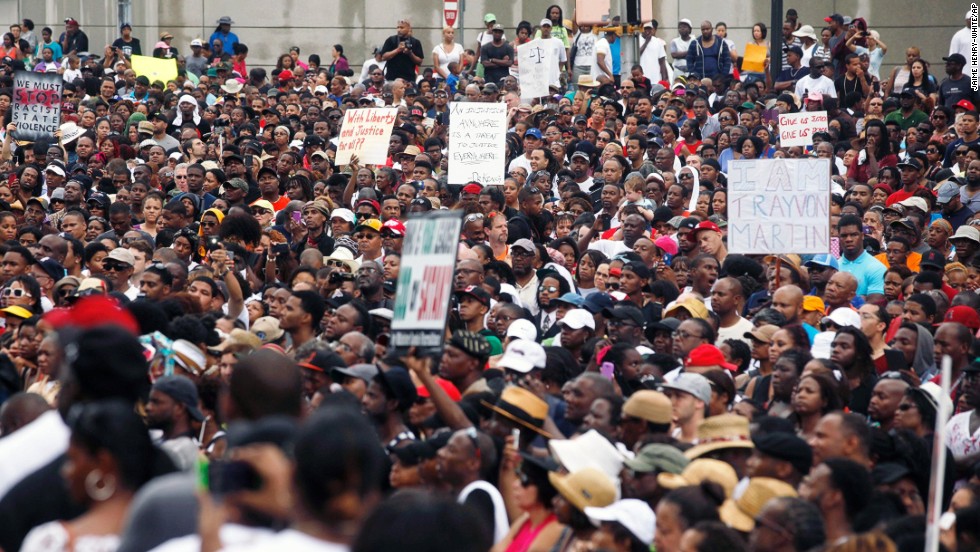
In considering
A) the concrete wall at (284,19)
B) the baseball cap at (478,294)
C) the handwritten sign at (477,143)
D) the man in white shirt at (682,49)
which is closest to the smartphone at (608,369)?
the baseball cap at (478,294)

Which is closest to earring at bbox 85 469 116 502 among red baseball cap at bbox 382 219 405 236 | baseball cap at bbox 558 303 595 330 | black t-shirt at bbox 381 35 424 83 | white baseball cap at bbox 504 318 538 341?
white baseball cap at bbox 504 318 538 341

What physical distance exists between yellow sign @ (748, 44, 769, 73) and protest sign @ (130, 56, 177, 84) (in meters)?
9.16

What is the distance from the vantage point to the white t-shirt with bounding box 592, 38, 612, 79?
82.3ft

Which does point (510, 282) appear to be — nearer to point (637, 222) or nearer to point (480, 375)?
point (637, 222)

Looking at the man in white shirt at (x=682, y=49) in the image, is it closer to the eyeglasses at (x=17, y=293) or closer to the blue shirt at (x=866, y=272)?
the blue shirt at (x=866, y=272)

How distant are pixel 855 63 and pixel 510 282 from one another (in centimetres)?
1117

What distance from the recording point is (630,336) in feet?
34.0

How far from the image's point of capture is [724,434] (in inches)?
284

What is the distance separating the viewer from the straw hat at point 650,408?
24.6ft

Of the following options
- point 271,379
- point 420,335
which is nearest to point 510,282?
point 420,335

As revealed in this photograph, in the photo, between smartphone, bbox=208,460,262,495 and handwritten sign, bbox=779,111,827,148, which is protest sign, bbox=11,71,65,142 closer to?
handwritten sign, bbox=779,111,827,148

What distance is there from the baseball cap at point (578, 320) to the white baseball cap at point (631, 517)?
14.5 feet

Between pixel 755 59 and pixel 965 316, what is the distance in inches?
613

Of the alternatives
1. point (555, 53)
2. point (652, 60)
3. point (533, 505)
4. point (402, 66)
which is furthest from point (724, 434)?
point (402, 66)
